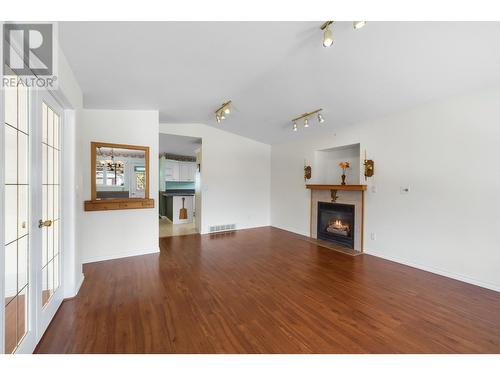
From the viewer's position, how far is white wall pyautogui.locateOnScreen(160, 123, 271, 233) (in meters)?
5.40

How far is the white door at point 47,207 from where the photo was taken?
1.69 metres

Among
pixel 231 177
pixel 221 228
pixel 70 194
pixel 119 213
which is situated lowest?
pixel 221 228

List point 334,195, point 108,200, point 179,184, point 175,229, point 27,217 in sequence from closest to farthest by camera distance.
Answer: point 27,217
point 108,200
point 334,195
point 175,229
point 179,184

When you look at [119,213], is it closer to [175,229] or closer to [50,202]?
[50,202]

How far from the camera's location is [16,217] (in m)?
1.43

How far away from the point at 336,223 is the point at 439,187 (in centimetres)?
195

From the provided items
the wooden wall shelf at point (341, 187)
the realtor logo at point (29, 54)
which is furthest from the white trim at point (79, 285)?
the wooden wall shelf at point (341, 187)

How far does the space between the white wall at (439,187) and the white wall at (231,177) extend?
2.73 metres

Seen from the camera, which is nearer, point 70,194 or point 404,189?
point 70,194

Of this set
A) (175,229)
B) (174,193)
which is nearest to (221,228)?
(175,229)

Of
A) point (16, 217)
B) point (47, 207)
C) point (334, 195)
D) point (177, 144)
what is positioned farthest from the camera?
point (177, 144)

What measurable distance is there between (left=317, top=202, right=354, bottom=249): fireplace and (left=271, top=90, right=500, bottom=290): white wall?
1.28 ft

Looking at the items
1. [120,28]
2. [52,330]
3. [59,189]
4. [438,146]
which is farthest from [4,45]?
[438,146]

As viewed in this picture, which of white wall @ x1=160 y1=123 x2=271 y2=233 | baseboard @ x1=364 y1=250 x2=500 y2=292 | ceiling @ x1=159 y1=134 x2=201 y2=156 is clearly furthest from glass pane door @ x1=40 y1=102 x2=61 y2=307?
baseboard @ x1=364 y1=250 x2=500 y2=292
